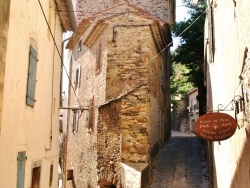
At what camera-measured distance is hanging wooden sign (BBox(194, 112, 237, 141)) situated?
16.0 ft

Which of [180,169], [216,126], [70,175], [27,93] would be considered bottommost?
[70,175]

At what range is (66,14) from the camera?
388 inches

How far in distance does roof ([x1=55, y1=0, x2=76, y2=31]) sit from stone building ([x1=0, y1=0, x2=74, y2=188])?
0.10 ft

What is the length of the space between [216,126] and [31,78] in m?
3.80

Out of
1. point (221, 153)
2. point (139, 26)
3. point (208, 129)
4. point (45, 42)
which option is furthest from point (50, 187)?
point (139, 26)

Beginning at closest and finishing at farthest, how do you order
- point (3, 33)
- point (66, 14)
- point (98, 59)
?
point (3, 33) < point (66, 14) < point (98, 59)

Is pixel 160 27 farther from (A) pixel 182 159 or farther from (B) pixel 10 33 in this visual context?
(B) pixel 10 33

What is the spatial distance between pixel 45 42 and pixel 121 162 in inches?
193

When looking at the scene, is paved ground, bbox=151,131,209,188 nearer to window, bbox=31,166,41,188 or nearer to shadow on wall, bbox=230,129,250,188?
window, bbox=31,166,41,188

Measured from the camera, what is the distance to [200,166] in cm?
1242

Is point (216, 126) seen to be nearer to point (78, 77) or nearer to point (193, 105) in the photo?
point (78, 77)

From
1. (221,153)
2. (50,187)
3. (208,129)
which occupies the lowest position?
(50,187)

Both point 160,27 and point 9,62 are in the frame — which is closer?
point 9,62

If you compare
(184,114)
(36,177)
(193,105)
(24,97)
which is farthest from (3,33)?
(184,114)
